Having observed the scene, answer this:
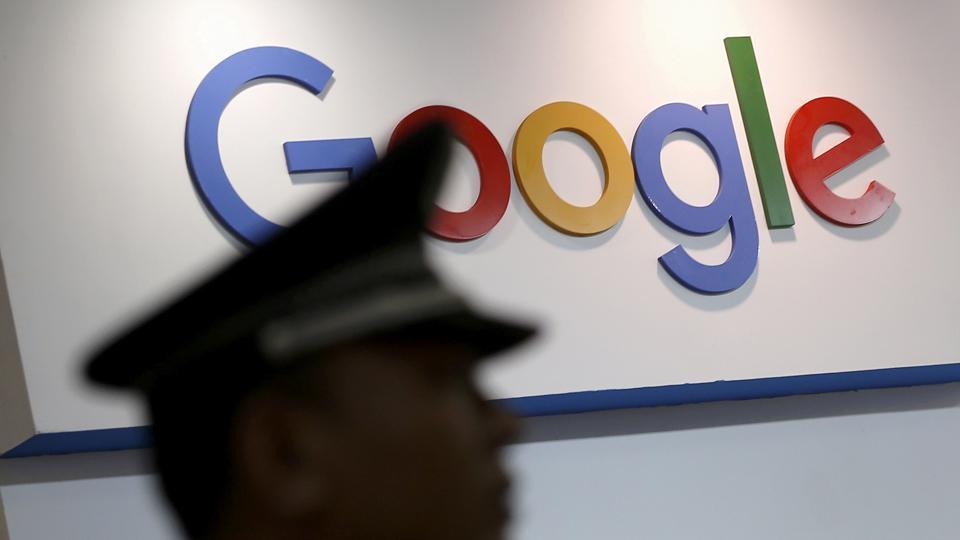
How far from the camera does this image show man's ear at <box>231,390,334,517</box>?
2.27 feet

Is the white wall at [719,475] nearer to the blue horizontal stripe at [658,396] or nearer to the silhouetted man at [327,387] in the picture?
the blue horizontal stripe at [658,396]

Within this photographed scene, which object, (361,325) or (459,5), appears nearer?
(361,325)

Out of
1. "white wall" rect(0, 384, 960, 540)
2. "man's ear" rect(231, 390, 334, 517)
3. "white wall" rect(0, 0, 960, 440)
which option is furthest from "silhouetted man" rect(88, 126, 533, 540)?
"white wall" rect(0, 384, 960, 540)

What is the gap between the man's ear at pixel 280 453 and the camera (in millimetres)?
691

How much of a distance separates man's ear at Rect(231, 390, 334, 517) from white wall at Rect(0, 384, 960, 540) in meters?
1.33

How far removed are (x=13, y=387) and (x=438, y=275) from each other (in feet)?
4.45

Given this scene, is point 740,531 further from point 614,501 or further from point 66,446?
point 66,446

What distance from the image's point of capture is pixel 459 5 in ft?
7.32

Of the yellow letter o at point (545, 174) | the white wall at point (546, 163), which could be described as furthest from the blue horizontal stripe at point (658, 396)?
the yellow letter o at point (545, 174)

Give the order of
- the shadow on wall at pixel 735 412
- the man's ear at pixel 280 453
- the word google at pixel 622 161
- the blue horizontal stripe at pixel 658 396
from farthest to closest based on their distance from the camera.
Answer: the shadow on wall at pixel 735 412
the word google at pixel 622 161
the blue horizontal stripe at pixel 658 396
the man's ear at pixel 280 453

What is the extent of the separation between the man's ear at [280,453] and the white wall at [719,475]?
133 cm

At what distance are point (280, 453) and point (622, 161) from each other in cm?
162

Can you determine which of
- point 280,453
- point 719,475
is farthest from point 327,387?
point 719,475

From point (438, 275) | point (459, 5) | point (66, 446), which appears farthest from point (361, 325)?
point (459, 5)
